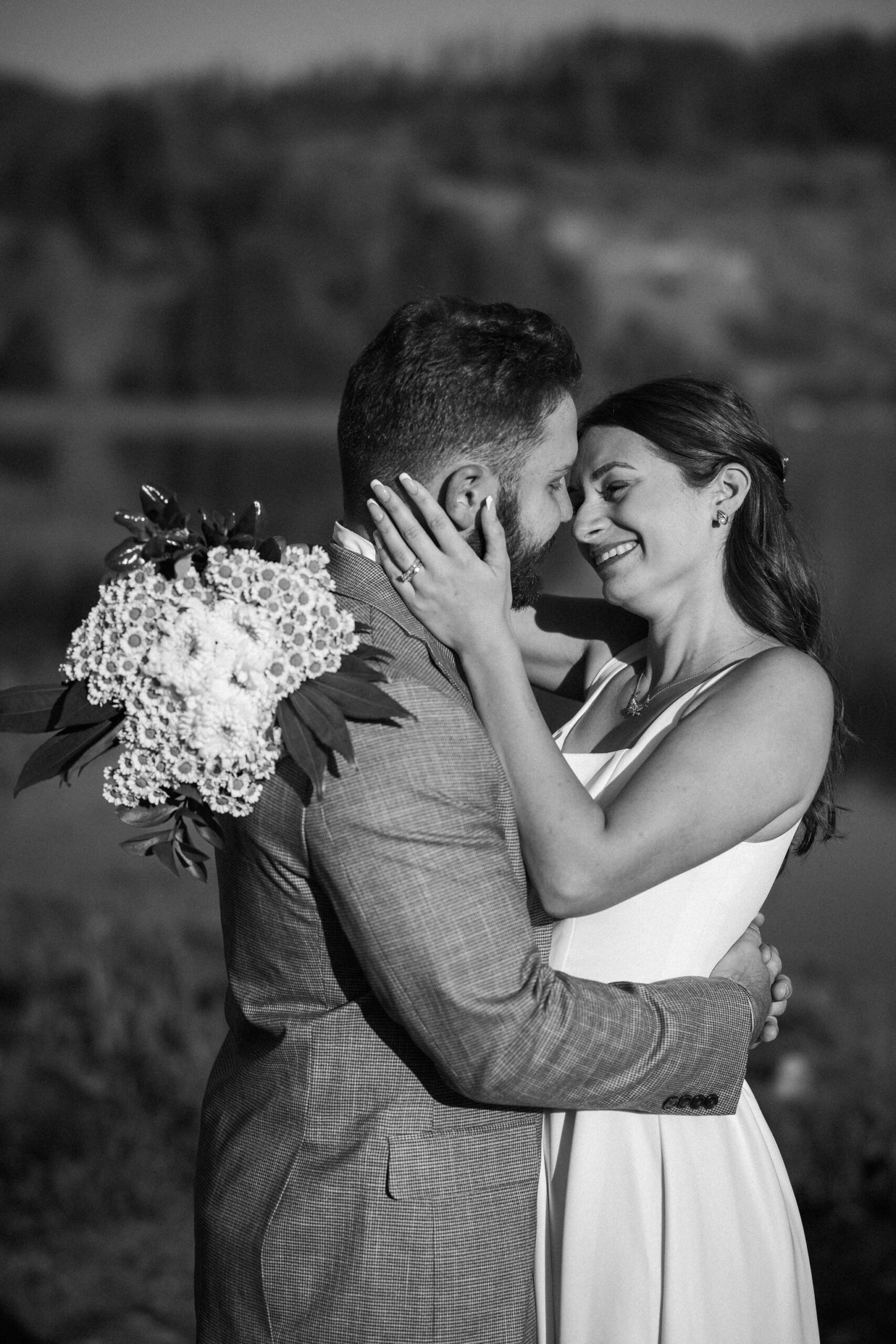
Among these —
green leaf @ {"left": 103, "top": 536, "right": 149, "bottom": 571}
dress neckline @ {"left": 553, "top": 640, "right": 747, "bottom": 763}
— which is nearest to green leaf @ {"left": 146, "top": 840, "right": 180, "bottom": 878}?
green leaf @ {"left": 103, "top": 536, "right": 149, "bottom": 571}

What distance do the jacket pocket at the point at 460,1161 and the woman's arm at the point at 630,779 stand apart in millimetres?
347

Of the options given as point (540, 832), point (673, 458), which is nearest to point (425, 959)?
point (540, 832)

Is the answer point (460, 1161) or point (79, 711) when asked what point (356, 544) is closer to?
point (79, 711)

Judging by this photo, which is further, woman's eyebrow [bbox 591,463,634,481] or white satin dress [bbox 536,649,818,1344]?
woman's eyebrow [bbox 591,463,634,481]

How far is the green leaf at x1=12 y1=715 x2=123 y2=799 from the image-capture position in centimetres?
175

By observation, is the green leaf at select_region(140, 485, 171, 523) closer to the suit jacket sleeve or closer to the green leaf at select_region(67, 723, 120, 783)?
the green leaf at select_region(67, 723, 120, 783)

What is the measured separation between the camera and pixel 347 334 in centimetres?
1689

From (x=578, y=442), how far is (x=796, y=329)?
1488cm

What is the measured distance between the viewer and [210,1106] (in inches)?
81.0

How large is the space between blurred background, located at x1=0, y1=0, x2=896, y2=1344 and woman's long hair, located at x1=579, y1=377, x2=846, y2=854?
2.93m

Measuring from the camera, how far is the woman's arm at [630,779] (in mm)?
1975

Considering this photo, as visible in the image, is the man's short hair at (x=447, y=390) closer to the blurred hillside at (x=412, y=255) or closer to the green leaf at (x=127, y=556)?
the green leaf at (x=127, y=556)

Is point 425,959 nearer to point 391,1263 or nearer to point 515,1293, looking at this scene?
point 391,1263

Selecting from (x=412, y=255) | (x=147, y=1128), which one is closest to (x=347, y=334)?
(x=412, y=255)
